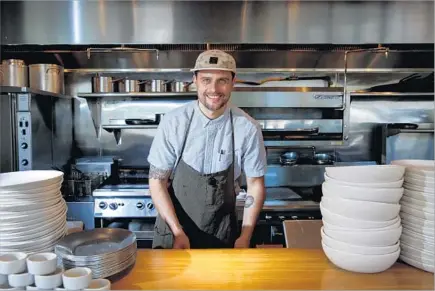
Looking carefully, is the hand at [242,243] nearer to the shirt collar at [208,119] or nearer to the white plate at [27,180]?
the shirt collar at [208,119]

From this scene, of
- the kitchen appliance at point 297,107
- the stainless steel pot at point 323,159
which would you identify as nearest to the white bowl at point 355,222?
the kitchen appliance at point 297,107

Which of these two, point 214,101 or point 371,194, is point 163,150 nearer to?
point 214,101

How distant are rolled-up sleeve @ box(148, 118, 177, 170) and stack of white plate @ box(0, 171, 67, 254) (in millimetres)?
772

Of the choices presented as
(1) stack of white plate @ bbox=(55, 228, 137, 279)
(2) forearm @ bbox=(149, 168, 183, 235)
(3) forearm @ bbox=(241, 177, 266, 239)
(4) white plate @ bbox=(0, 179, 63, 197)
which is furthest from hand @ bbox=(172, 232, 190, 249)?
(4) white plate @ bbox=(0, 179, 63, 197)

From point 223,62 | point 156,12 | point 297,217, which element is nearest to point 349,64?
point 297,217

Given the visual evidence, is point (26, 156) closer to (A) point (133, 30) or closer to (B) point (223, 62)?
(A) point (133, 30)

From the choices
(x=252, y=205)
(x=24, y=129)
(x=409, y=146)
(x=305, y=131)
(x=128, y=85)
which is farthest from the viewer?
(x=409, y=146)

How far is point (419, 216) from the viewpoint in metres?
1.18

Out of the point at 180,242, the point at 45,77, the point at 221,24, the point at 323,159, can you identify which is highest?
the point at 221,24

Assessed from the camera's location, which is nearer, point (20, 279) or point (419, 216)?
point (20, 279)

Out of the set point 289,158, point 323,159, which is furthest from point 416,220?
point 323,159

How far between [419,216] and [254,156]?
3.15 ft

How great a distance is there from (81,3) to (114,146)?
1392 mm

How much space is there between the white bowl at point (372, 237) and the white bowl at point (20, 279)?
91 centimetres
